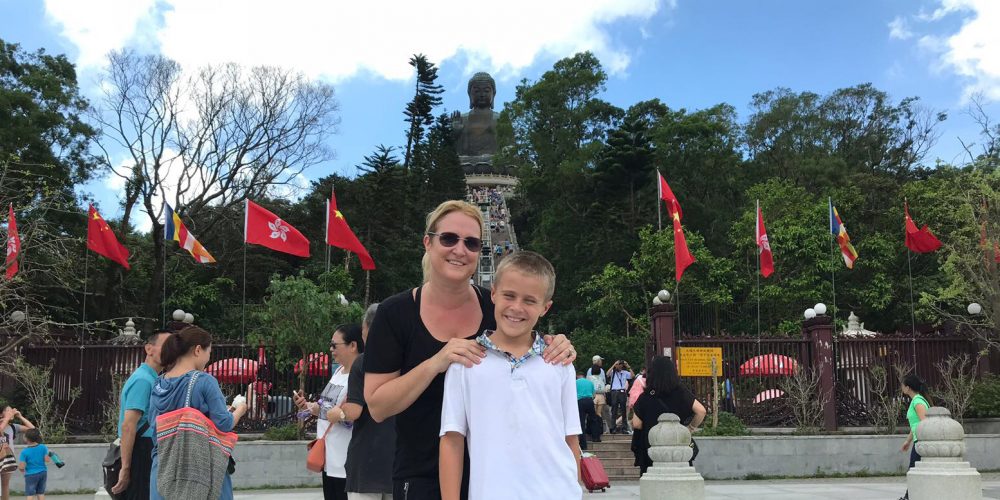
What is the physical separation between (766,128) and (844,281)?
17537 millimetres

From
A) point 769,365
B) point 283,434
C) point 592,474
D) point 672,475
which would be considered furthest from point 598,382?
point 592,474

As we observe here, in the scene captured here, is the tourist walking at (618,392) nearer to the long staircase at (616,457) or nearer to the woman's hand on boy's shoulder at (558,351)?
the long staircase at (616,457)

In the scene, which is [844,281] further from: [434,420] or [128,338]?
[434,420]

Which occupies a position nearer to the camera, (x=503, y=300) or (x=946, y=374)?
(x=503, y=300)

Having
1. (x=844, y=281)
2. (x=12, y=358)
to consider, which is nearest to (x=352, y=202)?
(x=844, y=281)

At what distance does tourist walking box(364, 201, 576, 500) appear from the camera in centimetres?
280

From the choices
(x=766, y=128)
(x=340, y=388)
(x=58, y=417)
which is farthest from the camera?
(x=766, y=128)

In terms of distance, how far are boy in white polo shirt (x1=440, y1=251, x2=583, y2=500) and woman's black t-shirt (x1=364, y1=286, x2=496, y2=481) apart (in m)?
0.17

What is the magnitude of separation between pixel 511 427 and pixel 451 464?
227 millimetres

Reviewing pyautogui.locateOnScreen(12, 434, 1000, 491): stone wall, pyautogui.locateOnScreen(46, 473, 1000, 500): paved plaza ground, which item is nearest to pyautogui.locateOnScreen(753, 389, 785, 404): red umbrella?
pyautogui.locateOnScreen(12, 434, 1000, 491): stone wall

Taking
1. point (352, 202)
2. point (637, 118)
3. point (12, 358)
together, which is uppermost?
point (637, 118)

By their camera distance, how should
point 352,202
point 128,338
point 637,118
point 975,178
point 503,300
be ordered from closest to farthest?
point 503,300 < point 128,338 < point 975,178 < point 352,202 < point 637,118

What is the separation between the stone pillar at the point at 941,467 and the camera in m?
8.53

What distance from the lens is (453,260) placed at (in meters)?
3.05
